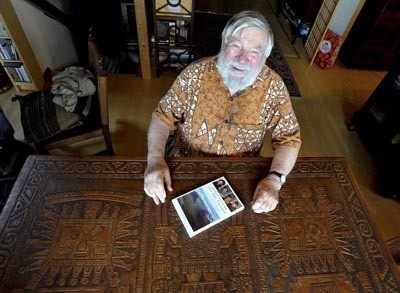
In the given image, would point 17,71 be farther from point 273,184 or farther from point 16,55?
point 273,184

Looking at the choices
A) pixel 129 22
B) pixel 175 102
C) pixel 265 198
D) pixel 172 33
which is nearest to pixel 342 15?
pixel 172 33

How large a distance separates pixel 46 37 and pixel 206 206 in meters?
2.52

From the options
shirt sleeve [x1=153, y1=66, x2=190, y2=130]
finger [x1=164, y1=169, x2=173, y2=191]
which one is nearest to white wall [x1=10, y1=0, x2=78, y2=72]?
Answer: shirt sleeve [x1=153, y1=66, x2=190, y2=130]

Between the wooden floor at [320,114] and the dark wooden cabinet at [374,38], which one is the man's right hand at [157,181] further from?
the dark wooden cabinet at [374,38]

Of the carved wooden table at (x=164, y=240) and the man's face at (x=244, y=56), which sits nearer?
the carved wooden table at (x=164, y=240)

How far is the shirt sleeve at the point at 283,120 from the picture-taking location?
1050 mm

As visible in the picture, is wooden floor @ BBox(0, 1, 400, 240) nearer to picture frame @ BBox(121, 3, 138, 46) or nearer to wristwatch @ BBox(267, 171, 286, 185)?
picture frame @ BBox(121, 3, 138, 46)

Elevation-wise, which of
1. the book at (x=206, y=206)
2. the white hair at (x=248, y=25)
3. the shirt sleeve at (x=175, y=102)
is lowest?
the book at (x=206, y=206)

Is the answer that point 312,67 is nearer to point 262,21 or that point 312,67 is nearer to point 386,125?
point 386,125

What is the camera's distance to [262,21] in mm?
961

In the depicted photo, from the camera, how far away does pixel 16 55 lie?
2084 mm

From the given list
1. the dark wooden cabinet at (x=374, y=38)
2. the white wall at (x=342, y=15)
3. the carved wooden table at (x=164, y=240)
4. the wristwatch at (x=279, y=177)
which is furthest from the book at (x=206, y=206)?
the dark wooden cabinet at (x=374, y=38)

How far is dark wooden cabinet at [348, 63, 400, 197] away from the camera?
73.2 inches

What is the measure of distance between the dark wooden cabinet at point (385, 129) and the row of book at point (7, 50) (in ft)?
10.1
